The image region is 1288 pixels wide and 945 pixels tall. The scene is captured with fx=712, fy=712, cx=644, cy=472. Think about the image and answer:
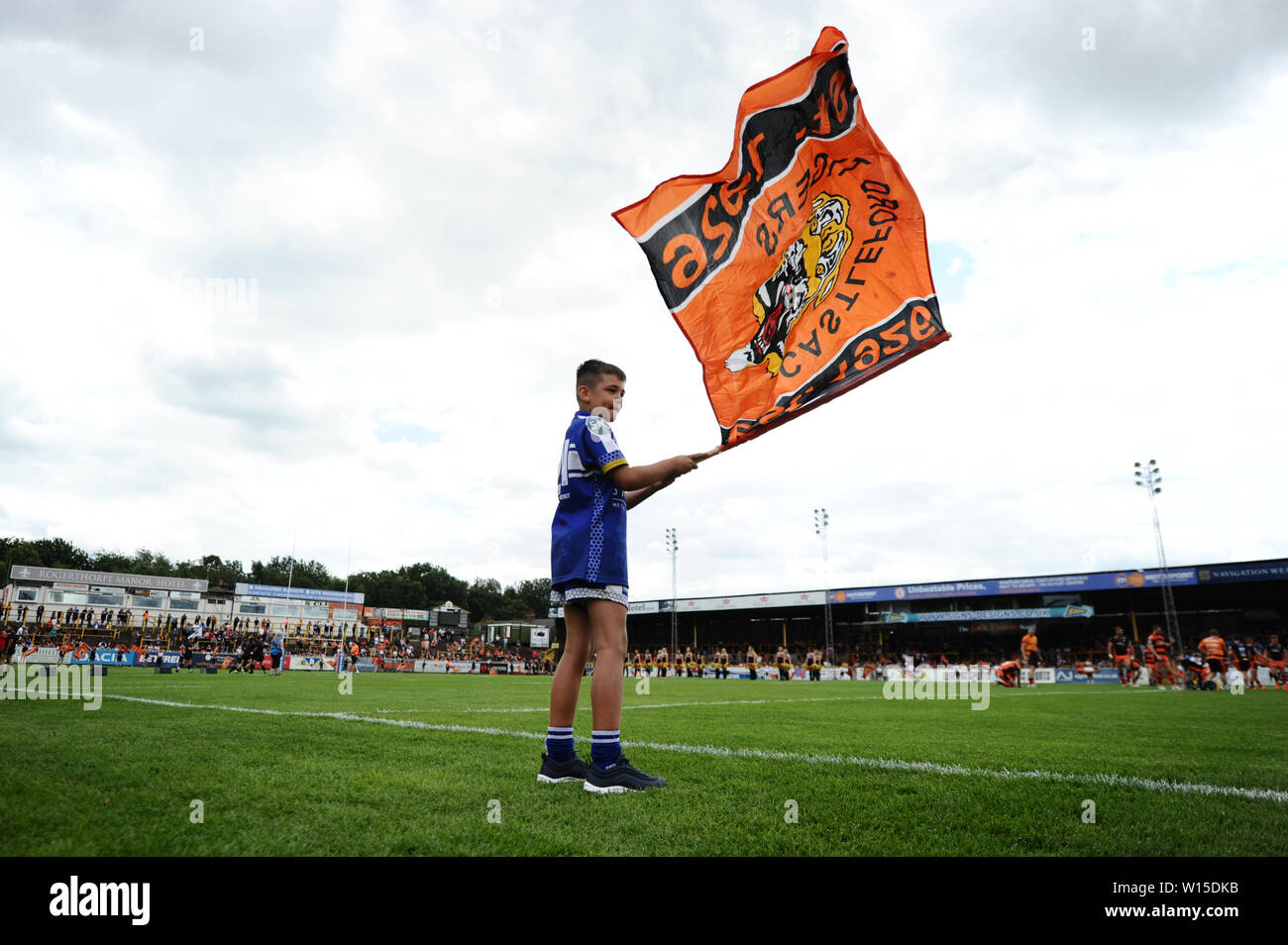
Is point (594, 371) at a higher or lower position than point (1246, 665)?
higher

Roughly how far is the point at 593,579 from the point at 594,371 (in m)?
1.30

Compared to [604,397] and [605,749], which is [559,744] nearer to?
[605,749]

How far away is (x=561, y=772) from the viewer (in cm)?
372

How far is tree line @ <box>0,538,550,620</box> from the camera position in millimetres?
119188

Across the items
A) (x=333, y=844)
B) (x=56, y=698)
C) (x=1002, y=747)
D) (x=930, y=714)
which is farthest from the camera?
(x=930, y=714)

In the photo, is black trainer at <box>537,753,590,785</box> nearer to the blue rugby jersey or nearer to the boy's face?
the blue rugby jersey

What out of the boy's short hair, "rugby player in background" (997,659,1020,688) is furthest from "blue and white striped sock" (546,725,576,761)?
"rugby player in background" (997,659,1020,688)

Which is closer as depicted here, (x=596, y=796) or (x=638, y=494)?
(x=596, y=796)

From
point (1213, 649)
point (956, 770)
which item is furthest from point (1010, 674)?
point (956, 770)

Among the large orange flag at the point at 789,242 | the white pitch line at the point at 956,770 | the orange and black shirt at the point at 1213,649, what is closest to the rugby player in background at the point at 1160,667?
the orange and black shirt at the point at 1213,649
